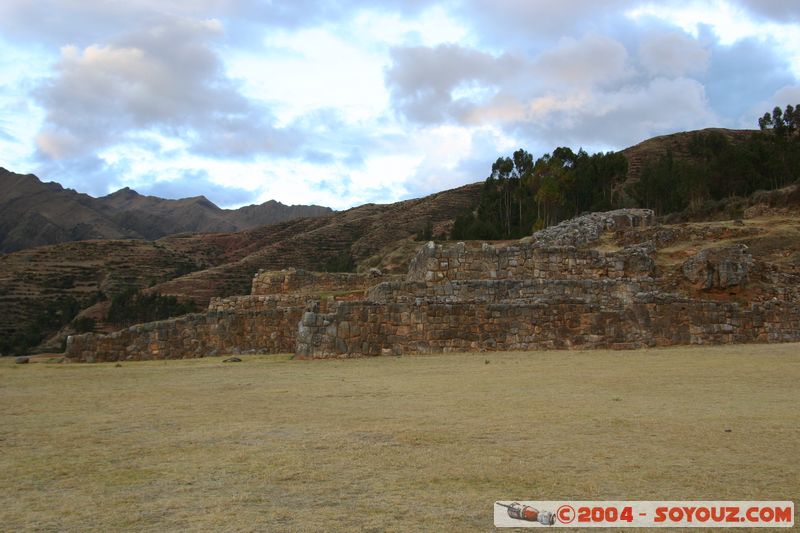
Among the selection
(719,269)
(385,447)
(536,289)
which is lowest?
(385,447)

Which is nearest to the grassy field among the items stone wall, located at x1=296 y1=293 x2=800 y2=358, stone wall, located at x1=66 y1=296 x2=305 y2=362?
stone wall, located at x1=296 y1=293 x2=800 y2=358

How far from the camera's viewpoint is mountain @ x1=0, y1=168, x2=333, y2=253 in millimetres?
96375

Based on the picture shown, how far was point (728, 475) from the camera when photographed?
4793mm

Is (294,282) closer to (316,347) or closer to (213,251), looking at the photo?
(316,347)

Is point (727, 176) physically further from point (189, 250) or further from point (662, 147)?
point (189, 250)

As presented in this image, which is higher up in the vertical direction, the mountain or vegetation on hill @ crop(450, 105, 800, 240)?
the mountain

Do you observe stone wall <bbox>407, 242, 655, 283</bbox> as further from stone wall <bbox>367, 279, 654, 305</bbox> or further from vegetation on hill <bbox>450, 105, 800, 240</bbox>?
vegetation on hill <bbox>450, 105, 800, 240</bbox>

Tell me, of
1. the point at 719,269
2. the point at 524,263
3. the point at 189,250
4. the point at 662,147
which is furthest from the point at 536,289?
the point at 662,147

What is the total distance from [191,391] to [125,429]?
324 cm

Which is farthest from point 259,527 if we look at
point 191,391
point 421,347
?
point 421,347

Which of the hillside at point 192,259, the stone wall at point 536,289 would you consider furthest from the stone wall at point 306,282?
the hillside at point 192,259

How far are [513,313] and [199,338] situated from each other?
8.04 m

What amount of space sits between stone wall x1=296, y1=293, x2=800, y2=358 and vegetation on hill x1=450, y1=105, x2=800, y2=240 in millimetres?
27893

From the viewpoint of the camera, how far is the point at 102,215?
114 m
